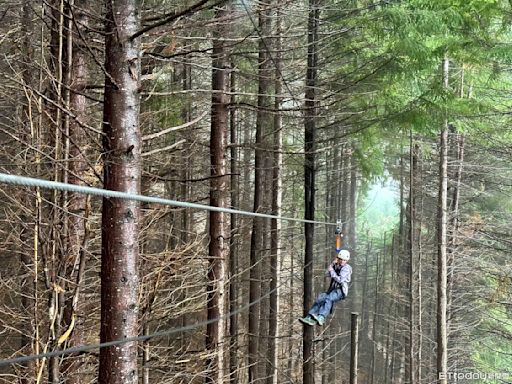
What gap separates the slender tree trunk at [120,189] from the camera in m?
3.08

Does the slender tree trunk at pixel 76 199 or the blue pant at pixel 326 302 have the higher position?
the slender tree trunk at pixel 76 199

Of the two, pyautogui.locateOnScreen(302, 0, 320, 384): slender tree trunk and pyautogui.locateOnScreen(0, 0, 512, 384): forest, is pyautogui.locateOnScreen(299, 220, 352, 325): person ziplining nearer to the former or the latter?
pyautogui.locateOnScreen(0, 0, 512, 384): forest

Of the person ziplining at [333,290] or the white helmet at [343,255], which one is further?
the person ziplining at [333,290]

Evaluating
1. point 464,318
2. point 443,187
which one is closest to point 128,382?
point 443,187

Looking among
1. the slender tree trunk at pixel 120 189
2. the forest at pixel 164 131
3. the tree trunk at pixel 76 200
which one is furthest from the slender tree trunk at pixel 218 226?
the slender tree trunk at pixel 120 189

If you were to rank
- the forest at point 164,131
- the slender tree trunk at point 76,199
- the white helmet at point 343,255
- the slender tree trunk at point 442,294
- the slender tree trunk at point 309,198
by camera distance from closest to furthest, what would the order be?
the forest at point 164,131, the slender tree trunk at point 76,199, the white helmet at point 343,255, the slender tree trunk at point 309,198, the slender tree trunk at point 442,294

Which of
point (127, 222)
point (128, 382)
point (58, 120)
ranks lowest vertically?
point (128, 382)

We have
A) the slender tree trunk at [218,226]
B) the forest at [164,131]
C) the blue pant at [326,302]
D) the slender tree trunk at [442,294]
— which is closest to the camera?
the forest at [164,131]

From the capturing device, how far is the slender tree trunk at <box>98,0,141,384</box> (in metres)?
3.08

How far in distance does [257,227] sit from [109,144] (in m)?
7.48

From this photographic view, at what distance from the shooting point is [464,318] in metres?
17.1

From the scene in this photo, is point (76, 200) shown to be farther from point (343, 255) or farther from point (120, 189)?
point (343, 255)

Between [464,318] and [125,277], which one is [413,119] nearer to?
[125,277]

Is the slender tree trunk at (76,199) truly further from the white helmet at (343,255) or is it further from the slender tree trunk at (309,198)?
the slender tree trunk at (309,198)
